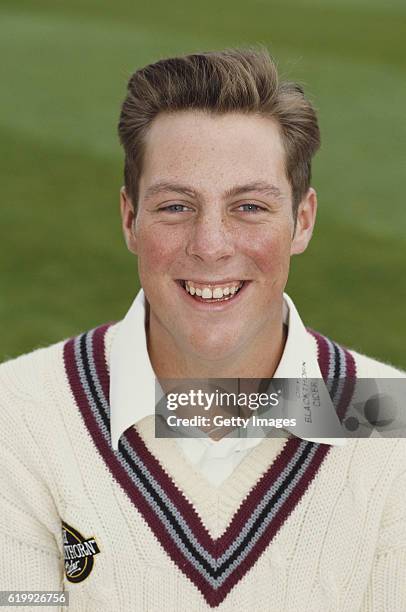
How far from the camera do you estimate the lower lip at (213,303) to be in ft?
9.16

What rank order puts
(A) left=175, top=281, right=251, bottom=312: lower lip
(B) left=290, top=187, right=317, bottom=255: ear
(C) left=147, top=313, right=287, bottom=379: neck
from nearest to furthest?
1. (A) left=175, top=281, right=251, bottom=312: lower lip
2. (C) left=147, top=313, right=287, bottom=379: neck
3. (B) left=290, top=187, right=317, bottom=255: ear

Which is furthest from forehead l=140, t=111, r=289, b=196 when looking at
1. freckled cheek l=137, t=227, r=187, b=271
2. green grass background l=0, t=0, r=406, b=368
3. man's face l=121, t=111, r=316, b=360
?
green grass background l=0, t=0, r=406, b=368

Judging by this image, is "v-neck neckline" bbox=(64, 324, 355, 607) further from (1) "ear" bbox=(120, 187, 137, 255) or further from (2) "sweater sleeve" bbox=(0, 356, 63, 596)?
(1) "ear" bbox=(120, 187, 137, 255)

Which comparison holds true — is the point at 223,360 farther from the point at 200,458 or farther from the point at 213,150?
the point at 213,150

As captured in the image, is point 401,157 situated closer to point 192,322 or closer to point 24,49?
point 24,49

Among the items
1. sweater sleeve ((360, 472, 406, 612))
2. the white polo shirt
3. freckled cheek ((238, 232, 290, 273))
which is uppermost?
freckled cheek ((238, 232, 290, 273))

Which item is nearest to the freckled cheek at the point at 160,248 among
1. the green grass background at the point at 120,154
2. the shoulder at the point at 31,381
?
the shoulder at the point at 31,381

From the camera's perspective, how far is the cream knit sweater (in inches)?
109

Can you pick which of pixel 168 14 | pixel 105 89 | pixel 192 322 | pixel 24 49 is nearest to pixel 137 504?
pixel 192 322

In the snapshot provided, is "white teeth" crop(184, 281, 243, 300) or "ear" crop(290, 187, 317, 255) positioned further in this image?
"ear" crop(290, 187, 317, 255)

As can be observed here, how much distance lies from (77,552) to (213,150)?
1097 millimetres

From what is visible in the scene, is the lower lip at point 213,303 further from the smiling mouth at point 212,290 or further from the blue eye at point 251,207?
the blue eye at point 251,207

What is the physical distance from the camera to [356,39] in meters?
11.4

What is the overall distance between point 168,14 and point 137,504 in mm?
10337
